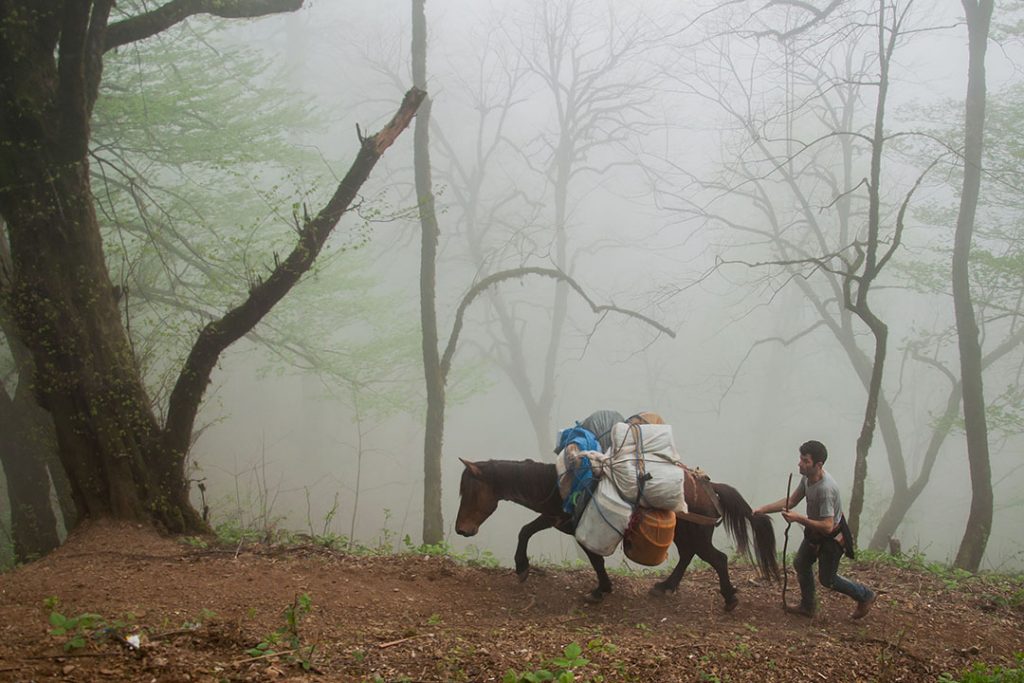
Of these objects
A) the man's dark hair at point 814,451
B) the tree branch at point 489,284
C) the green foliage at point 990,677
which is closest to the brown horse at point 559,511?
the man's dark hair at point 814,451

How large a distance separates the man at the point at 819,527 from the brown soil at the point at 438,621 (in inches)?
11.2

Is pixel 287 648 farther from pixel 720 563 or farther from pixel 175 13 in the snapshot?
pixel 175 13

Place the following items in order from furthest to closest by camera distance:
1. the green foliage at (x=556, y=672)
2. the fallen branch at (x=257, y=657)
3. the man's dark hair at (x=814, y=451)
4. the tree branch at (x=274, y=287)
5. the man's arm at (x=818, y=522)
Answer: the tree branch at (x=274, y=287)
the man's dark hair at (x=814, y=451)
the man's arm at (x=818, y=522)
the fallen branch at (x=257, y=657)
the green foliage at (x=556, y=672)

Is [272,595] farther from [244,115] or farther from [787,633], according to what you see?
[244,115]

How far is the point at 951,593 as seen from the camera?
7.14 m

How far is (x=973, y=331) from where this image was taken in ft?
33.9

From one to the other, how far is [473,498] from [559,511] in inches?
33.8

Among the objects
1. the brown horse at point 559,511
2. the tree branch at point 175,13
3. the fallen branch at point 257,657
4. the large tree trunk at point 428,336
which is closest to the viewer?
the fallen branch at point 257,657

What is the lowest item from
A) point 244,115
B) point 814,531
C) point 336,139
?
point 814,531

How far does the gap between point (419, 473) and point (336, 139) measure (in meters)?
18.3

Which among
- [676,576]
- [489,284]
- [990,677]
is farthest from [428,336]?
[990,677]

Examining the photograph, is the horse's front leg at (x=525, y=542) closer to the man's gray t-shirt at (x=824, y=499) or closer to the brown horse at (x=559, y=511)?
the brown horse at (x=559, y=511)

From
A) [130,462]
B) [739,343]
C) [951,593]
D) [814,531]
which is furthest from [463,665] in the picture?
[739,343]

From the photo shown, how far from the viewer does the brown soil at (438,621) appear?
151 inches
